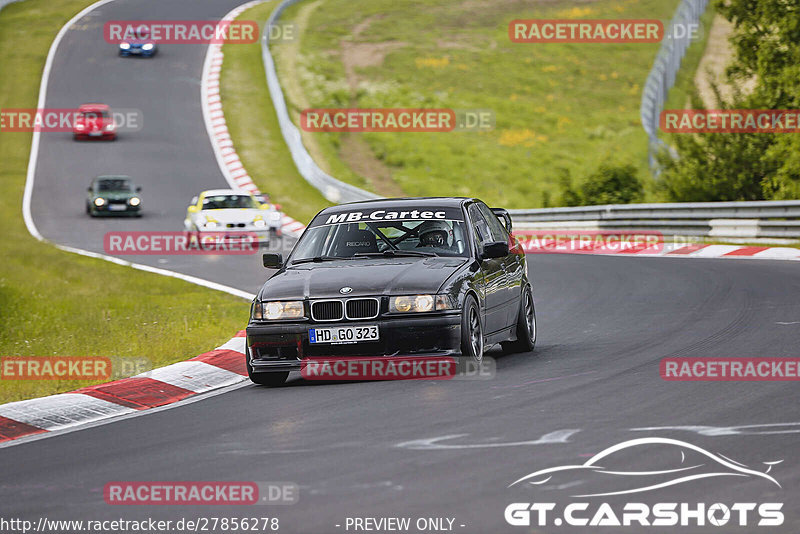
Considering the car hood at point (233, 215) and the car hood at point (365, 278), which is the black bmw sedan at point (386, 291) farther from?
the car hood at point (233, 215)

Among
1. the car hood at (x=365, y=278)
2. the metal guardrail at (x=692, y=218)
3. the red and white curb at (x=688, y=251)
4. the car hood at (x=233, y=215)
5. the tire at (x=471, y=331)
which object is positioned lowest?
the red and white curb at (x=688, y=251)

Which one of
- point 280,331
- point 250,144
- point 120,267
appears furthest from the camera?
point 250,144

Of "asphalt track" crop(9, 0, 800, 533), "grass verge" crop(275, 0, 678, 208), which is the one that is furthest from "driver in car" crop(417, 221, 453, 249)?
"grass verge" crop(275, 0, 678, 208)

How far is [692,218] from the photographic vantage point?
27078 millimetres

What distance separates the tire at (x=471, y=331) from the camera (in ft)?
32.6

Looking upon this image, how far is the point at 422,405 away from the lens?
8727 millimetres

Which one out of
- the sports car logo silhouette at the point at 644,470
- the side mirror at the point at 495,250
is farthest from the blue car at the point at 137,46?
the sports car logo silhouette at the point at 644,470

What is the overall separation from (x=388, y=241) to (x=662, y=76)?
3617 centimetres

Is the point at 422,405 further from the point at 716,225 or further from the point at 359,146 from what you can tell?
the point at 359,146

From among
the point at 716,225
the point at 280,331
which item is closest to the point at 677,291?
the point at 280,331

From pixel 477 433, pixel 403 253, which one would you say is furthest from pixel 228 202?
pixel 477 433

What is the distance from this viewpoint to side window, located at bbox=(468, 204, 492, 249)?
449 inches

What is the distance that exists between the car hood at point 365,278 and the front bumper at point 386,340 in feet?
0.77

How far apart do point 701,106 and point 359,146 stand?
21065mm
